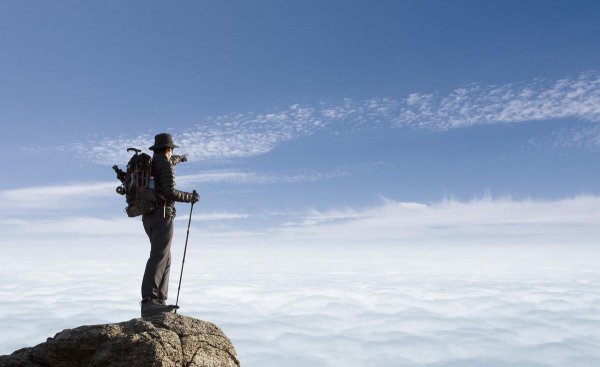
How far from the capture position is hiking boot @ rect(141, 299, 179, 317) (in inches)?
359

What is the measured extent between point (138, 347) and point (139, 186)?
4.06 meters

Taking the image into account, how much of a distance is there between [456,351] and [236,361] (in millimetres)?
210201

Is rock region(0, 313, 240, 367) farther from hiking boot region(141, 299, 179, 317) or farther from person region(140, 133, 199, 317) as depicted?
person region(140, 133, 199, 317)

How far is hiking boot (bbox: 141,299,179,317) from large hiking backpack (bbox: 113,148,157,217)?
1.90 m

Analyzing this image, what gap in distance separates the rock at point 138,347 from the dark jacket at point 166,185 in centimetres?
273

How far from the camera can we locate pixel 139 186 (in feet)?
32.6

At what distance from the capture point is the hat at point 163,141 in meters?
10.2

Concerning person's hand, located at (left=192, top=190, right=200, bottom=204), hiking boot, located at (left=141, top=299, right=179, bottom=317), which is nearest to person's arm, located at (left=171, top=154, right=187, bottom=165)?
person's hand, located at (left=192, top=190, right=200, bottom=204)

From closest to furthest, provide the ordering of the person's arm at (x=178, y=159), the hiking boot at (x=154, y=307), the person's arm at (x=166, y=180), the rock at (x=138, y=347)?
the rock at (x=138, y=347) → the hiking boot at (x=154, y=307) → the person's arm at (x=166, y=180) → the person's arm at (x=178, y=159)

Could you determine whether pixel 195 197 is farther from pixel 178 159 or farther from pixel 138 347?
pixel 138 347

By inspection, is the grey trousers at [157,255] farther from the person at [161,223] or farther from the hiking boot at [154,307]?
the hiking boot at [154,307]

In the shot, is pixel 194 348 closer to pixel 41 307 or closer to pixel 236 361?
pixel 236 361

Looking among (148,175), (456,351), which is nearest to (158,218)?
(148,175)

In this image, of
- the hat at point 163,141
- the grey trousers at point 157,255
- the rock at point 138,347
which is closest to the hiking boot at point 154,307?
the grey trousers at point 157,255
